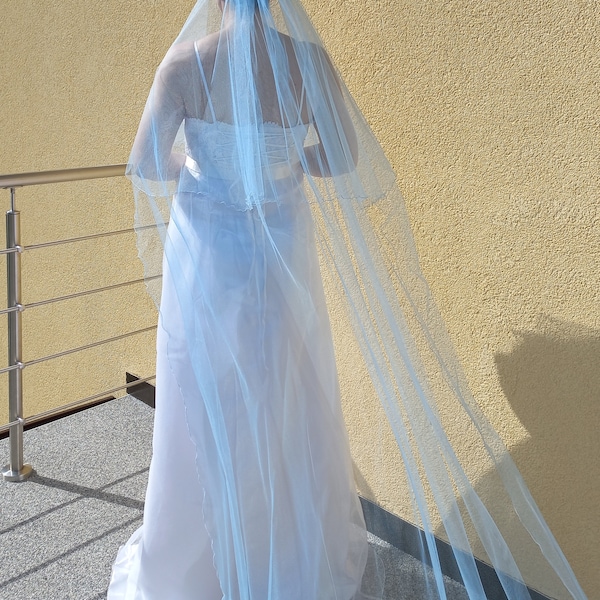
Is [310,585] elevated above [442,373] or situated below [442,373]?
below

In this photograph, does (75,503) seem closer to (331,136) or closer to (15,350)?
(15,350)

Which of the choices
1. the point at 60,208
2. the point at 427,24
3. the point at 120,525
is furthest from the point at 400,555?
the point at 60,208

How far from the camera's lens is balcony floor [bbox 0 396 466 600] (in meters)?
2.22

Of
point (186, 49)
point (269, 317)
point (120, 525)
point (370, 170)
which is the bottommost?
point (120, 525)

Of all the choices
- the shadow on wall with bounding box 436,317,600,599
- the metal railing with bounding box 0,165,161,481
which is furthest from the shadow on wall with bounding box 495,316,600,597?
the metal railing with bounding box 0,165,161,481

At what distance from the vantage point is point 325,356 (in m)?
1.86

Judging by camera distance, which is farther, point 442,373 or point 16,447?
point 16,447

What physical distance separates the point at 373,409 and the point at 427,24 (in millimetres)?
978

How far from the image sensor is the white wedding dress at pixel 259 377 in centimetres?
176

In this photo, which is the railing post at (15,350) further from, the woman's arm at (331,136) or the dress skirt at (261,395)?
the woman's arm at (331,136)

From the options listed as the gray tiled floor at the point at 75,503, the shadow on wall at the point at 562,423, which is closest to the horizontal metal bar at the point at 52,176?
the gray tiled floor at the point at 75,503

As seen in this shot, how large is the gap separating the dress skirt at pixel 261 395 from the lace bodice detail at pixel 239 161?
1.6 inches

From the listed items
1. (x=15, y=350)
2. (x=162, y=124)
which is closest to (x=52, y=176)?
(x=15, y=350)

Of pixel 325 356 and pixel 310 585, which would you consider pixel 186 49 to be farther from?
pixel 310 585
